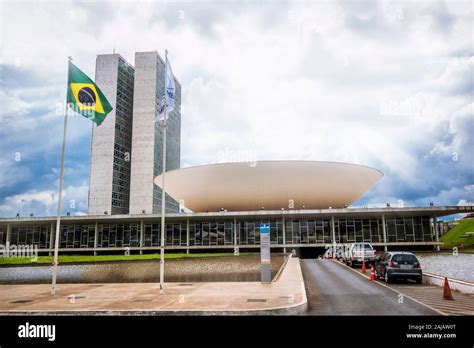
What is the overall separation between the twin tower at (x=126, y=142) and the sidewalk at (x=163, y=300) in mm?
112355

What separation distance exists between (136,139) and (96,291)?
121 m

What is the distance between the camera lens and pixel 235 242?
57094 mm

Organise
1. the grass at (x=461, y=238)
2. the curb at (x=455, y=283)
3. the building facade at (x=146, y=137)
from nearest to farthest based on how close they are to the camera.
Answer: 1. the curb at (x=455, y=283)
2. the grass at (x=461, y=238)
3. the building facade at (x=146, y=137)

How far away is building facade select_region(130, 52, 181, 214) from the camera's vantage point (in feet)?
424

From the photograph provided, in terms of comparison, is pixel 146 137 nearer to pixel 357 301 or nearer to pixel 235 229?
pixel 235 229

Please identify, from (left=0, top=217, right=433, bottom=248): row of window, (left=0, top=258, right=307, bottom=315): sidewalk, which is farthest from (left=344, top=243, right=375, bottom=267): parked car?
(left=0, top=217, right=433, bottom=248): row of window

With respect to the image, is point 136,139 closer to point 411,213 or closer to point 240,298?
point 411,213

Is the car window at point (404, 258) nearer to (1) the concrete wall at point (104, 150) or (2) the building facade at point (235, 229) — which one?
(2) the building facade at point (235, 229)

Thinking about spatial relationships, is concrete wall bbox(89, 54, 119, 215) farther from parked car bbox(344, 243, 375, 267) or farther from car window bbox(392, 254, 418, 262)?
car window bbox(392, 254, 418, 262)

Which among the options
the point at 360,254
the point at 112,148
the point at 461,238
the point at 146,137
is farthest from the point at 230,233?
the point at 146,137

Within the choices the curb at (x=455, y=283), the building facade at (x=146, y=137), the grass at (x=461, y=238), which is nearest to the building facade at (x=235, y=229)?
the grass at (x=461, y=238)

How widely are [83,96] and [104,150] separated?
11682 centimetres

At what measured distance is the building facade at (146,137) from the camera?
424 ft
